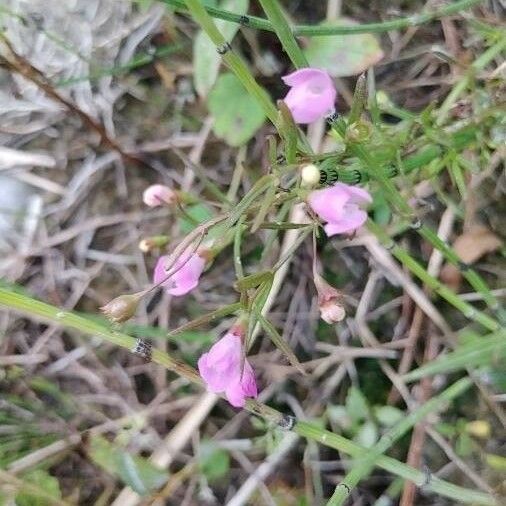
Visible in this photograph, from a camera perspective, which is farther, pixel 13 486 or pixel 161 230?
pixel 161 230

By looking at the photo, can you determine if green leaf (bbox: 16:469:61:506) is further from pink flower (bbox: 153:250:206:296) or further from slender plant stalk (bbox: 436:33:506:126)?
slender plant stalk (bbox: 436:33:506:126)

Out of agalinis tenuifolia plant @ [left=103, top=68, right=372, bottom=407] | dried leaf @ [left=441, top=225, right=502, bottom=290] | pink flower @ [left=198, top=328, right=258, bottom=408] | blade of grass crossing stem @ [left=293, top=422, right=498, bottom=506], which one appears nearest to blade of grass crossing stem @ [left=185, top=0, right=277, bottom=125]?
agalinis tenuifolia plant @ [left=103, top=68, right=372, bottom=407]

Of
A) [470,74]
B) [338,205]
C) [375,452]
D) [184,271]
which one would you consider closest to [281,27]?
[338,205]

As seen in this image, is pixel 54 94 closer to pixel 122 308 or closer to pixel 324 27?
pixel 324 27

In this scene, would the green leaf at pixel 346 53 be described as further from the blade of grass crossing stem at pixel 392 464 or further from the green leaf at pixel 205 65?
the blade of grass crossing stem at pixel 392 464

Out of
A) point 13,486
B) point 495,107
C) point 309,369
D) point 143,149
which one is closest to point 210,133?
point 143,149

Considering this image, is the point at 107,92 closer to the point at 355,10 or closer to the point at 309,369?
the point at 355,10
